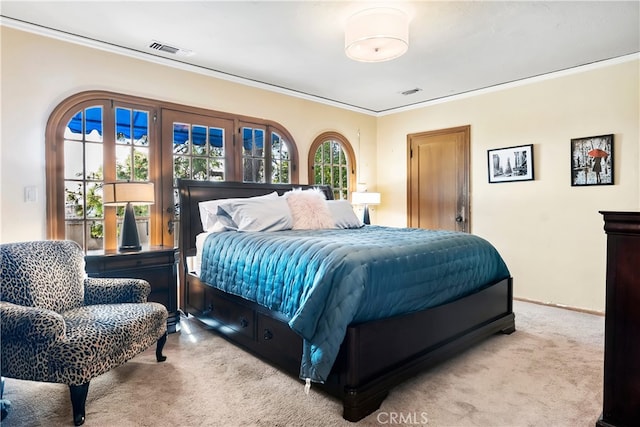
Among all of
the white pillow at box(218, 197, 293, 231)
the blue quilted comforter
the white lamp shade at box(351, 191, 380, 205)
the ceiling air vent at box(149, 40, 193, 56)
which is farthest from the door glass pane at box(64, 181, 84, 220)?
the white lamp shade at box(351, 191, 380, 205)

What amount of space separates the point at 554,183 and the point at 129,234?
4.30 m

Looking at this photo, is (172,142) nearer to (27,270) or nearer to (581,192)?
(27,270)

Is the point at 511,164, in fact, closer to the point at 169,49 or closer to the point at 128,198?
the point at 169,49

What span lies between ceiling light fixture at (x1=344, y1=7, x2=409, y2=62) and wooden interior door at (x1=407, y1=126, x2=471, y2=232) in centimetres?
258

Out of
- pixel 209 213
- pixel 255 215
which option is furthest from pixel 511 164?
pixel 209 213

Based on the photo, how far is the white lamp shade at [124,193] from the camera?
2979 millimetres

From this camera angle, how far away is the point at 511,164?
440 centimetres

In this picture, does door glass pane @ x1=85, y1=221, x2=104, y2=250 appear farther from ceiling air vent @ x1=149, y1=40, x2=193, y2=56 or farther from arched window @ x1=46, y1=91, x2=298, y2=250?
ceiling air vent @ x1=149, y1=40, x2=193, y2=56

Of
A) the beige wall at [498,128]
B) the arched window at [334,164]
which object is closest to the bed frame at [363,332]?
the beige wall at [498,128]

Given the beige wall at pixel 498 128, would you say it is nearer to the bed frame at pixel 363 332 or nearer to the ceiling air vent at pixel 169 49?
the ceiling air vent at pixel 169 49

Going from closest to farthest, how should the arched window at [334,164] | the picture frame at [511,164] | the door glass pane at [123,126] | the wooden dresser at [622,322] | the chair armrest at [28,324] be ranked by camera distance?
the wooden dresser at [622,322], the chair armrest at [28,324], the door glass pane at [123,126], the picture frame at [511,164], the arched window at [334,164]

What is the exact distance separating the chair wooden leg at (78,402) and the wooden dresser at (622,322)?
246cm

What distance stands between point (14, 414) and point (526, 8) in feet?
13.4

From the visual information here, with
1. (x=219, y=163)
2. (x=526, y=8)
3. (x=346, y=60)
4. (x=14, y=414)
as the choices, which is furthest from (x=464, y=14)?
(x=14, y=414)
